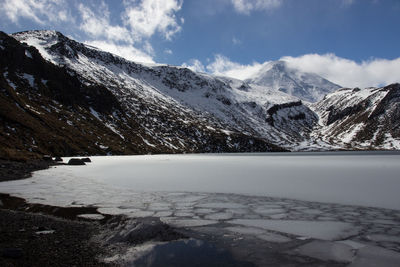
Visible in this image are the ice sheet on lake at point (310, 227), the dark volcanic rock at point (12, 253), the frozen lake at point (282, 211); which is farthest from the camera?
the ice sheet on lake at point (310, 227)

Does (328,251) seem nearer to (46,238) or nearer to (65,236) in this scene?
(65,236)

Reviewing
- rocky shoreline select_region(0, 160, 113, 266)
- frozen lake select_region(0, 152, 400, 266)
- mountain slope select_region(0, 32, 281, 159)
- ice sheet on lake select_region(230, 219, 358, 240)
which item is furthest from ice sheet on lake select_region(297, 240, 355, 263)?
mountain slope select_region(0, 32, 281, 159)

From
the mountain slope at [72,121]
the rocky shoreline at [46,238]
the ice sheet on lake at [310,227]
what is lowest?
the rocky shoreline at [46,238]

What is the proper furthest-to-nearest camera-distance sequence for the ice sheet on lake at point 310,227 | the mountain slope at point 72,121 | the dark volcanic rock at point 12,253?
the mountain slope at point 72,121, the ice sheet on lake at point 310,227, the dark volcanic rock at point 12,253

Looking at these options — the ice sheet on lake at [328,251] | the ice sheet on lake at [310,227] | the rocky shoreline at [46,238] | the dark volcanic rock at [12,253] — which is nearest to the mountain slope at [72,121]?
the rocky shoreline at [46,238]

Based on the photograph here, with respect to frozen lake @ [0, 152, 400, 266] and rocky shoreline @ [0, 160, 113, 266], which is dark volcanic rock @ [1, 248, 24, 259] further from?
frozen lake @ [0, 152, 400, 266]

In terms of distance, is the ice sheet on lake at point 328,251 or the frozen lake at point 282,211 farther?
the frozen lake at point 282,211

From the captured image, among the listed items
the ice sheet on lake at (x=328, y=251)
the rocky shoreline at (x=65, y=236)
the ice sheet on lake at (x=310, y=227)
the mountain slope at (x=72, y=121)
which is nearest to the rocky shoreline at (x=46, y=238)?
the rocky shoreline at (x=65, y=236)

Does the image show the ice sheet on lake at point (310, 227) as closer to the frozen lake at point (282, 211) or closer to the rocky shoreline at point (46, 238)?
the frozen lake at point (282, 211)

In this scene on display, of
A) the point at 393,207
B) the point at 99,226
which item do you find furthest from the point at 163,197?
the point at 393,207

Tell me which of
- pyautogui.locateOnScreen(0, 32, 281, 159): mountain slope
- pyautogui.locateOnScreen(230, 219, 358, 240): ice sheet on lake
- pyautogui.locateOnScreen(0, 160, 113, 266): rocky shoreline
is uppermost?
pyautogui.locateOnScreen(0, 32, 281, 159): mountain slope

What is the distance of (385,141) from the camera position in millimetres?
195000

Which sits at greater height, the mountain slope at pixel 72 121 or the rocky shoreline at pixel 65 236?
the mountain slope at pixel 72 121

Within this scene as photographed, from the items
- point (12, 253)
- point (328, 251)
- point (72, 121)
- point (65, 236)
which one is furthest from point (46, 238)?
point (72, 121)
